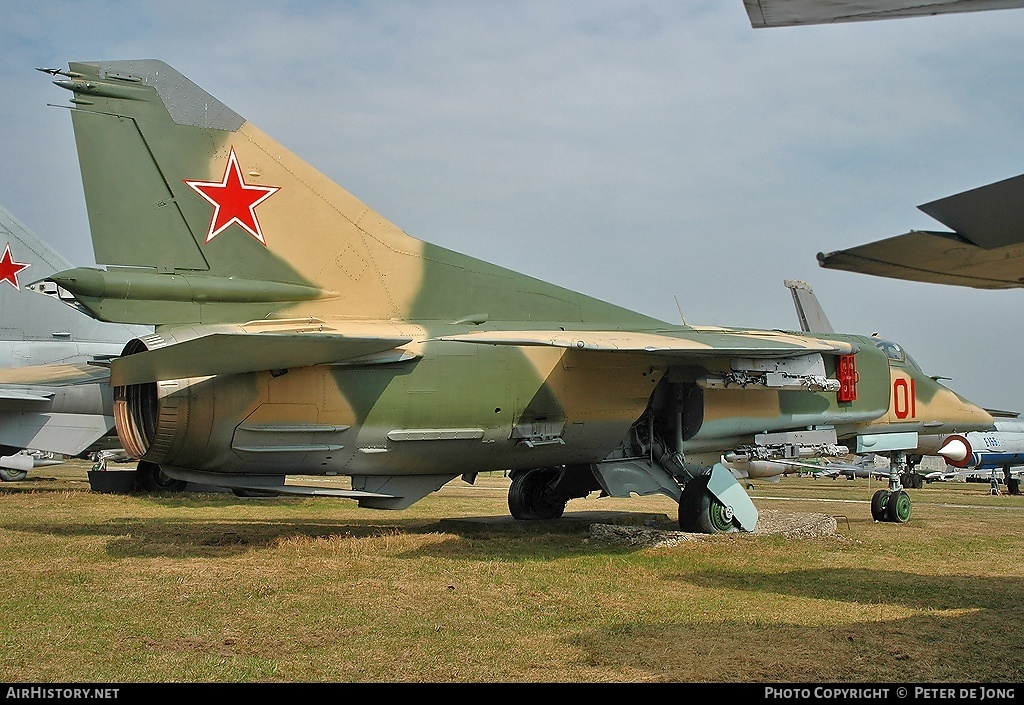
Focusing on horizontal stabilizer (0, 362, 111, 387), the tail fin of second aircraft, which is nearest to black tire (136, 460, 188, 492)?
horizontal stabilizer (0, 362, 111, 387)

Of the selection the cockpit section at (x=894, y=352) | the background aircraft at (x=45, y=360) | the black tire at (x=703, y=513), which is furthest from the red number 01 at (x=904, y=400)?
the background aircraft at (x=45, y=360)

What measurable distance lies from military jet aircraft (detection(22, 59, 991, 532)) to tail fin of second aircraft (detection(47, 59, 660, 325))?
0.02 metres

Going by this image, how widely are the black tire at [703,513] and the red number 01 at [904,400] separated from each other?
378 cm

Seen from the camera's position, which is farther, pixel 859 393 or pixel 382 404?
pixel 859 393

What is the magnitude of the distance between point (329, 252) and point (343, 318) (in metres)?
0.73

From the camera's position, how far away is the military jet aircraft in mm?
8062

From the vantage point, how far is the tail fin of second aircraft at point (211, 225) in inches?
325

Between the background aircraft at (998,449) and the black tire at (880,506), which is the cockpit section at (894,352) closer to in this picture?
the black tire at (880,506)

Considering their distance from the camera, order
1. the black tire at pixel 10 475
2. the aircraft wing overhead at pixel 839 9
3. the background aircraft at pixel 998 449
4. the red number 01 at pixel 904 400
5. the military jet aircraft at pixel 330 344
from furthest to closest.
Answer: the background aircraft at pixel 998 449
the black tire at pixel 10 475
the red number 01 at pixel 904 400
the military jet aircraft at pixel 330 344
the aircraft wing overhead at pixel 839 9

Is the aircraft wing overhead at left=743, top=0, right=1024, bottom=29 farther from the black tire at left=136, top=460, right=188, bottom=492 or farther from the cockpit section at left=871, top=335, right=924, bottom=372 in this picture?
the black tire at left=136, top=460, right=188, bottom=492

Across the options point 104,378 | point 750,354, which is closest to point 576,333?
point 750,354
